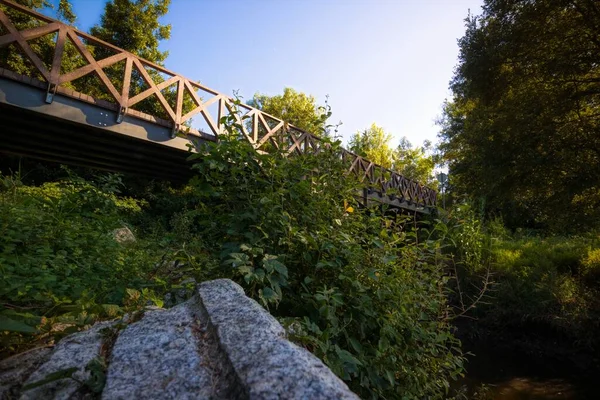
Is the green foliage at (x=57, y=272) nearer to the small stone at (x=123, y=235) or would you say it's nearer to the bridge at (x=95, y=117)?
the small stone at (x=123, y=235)

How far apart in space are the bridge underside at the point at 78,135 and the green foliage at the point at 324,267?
4350 millimetres

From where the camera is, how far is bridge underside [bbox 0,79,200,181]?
4934 mm

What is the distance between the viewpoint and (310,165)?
2.43m

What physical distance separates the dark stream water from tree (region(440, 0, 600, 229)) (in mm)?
3445

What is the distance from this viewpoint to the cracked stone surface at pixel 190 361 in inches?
34.1

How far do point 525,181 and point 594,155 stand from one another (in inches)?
63.2

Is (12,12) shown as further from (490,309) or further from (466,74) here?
(490,309)

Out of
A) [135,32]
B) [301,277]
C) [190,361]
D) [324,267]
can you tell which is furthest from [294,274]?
[135,32]

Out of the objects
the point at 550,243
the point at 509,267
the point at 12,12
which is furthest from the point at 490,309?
the point at 12,12

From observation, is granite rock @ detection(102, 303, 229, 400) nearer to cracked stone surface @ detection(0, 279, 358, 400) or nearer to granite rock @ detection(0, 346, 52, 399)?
cracked stone surface @ detection(0, 279, 358, 400)

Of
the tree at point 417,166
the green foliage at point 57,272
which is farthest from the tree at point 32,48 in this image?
the tree at point 417,166

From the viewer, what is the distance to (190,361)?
1.07 metres

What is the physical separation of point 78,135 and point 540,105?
10.7m

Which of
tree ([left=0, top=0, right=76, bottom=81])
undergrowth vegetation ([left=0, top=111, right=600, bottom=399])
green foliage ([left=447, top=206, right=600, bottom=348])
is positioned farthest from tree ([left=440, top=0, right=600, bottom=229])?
tree ([left=0, top=0, right=76, bottom=81])
